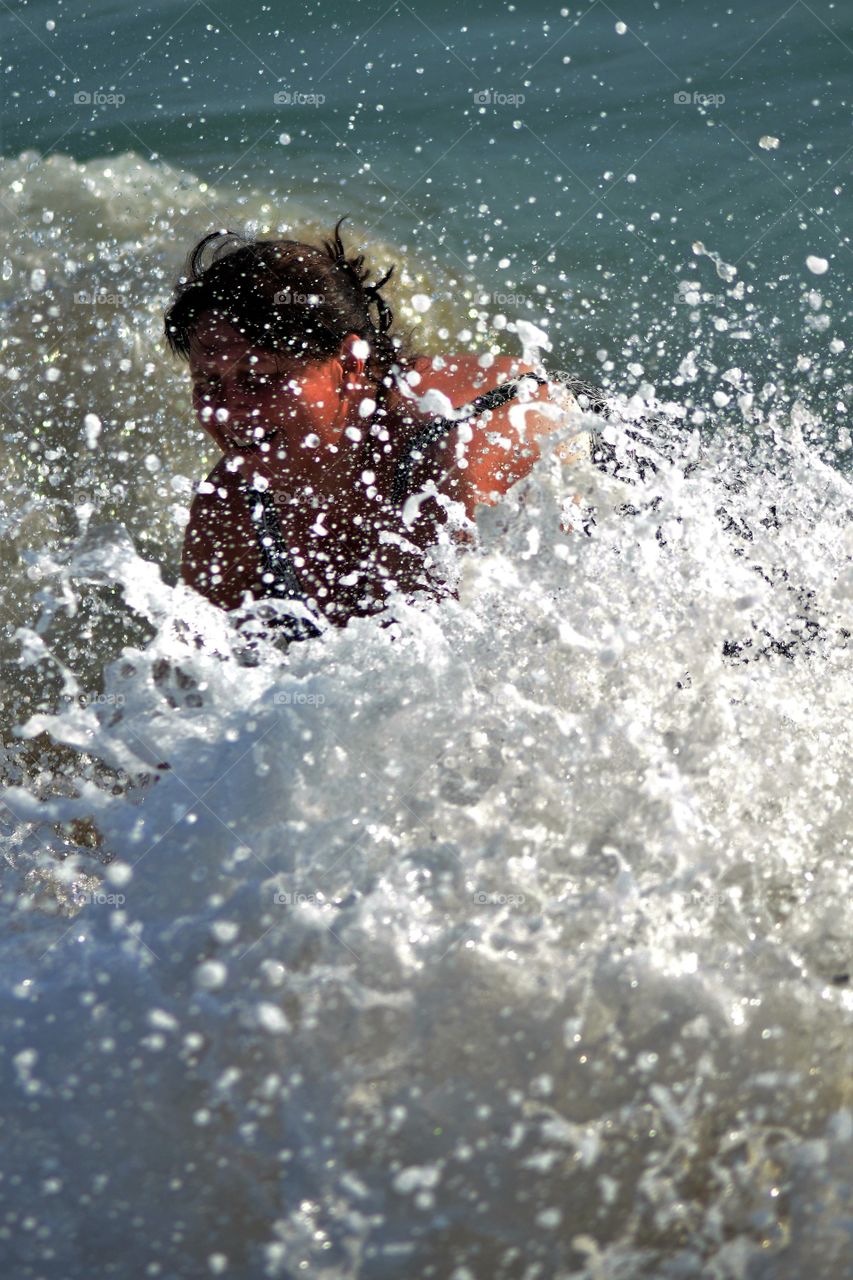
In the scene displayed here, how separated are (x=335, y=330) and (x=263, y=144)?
221 cm

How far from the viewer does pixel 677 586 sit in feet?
7.71

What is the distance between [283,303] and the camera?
Answer: 2.53m

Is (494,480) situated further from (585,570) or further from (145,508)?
(145,508)

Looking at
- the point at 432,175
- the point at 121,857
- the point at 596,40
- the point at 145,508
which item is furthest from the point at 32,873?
the point at 596,40

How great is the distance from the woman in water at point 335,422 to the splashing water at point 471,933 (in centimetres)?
14
